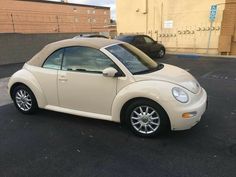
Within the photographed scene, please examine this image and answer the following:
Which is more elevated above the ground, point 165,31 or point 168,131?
point 165,31

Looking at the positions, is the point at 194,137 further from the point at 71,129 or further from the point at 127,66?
the point at 71,129

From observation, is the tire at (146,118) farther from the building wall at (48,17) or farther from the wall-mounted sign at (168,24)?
the building wall at (48,17)

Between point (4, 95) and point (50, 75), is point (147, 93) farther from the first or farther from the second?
point (4, 95)

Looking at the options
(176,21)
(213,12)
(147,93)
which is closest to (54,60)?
(147,93)

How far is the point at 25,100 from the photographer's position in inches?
195

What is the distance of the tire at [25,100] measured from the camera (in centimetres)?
486

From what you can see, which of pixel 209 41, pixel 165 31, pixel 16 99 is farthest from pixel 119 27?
pixel 16 99

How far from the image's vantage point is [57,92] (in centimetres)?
449

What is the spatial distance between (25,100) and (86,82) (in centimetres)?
162

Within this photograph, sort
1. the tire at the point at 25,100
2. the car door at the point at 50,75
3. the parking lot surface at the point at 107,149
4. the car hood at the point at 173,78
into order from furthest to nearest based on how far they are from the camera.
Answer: the tire at the point at 25,100
the car door at the point at 50,75
the car hood at the point at 173,78
the parking lot surface at the point at 107,149

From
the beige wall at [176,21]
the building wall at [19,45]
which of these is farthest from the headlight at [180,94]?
the beige wall at [176,21]

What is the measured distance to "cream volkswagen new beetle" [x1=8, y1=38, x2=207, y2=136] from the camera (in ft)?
11.9

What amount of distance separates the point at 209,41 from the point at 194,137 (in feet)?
A: 40.9

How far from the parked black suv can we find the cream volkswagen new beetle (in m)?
8.62
